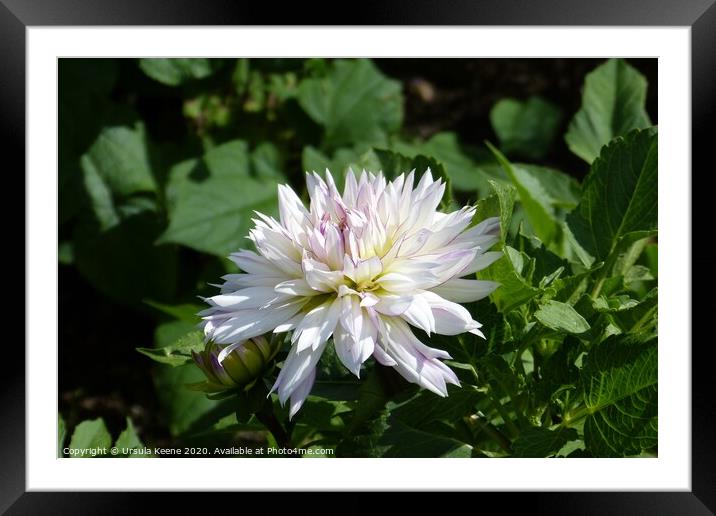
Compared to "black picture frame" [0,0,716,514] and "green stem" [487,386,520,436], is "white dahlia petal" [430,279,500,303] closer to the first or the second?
"green stem" [487,386,520,436]

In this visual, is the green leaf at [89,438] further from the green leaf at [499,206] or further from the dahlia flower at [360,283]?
the green leaf at [499,206]

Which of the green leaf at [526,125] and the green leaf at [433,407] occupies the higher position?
the green leaf at [526,125]

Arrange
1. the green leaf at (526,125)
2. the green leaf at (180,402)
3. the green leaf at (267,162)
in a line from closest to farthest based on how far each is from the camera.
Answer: the green leaf at (180,402)
the green leaf at (267,162)
the green leaf at (526,125)

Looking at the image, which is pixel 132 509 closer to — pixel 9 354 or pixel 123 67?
pixel 9 354

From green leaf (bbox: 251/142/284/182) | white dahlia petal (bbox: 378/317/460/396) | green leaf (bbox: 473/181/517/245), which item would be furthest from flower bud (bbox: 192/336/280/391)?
green leaf (bbox: 251/142/284/182)

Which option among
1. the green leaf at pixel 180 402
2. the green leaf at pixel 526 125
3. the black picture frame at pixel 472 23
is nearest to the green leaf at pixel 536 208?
the black picture frame at pixel 472 23
